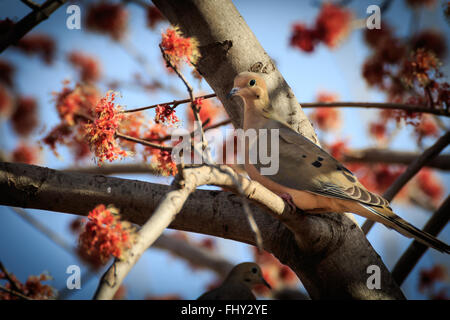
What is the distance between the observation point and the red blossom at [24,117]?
675 cm

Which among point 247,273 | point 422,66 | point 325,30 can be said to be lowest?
point 247,273

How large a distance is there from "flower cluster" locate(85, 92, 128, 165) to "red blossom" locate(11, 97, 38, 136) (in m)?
4.53

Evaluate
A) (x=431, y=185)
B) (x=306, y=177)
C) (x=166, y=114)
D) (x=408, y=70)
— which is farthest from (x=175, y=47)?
(x=431, y=185)

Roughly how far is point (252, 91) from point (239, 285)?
142 cm

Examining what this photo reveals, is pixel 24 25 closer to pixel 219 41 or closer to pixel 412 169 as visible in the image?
pixel 219 41

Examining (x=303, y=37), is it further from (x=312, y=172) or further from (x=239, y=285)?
(x=239, y=285)

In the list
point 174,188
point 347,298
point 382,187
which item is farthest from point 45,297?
point 382,187

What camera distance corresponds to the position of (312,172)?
2.98 m

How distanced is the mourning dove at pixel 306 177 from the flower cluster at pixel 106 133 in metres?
0.85

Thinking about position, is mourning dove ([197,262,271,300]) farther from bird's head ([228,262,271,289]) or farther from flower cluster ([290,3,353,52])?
flower cluster ([290,3,353,52])

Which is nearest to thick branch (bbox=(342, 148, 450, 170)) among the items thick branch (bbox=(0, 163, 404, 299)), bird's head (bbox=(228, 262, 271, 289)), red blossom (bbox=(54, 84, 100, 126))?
bird's head (bbox=(228, 262, 271, 289))

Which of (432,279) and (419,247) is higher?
(419,247)

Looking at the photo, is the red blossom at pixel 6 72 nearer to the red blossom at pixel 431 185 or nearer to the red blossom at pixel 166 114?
the red blossom at pixel 166 114

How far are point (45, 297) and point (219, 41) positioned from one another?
2.05 metres
